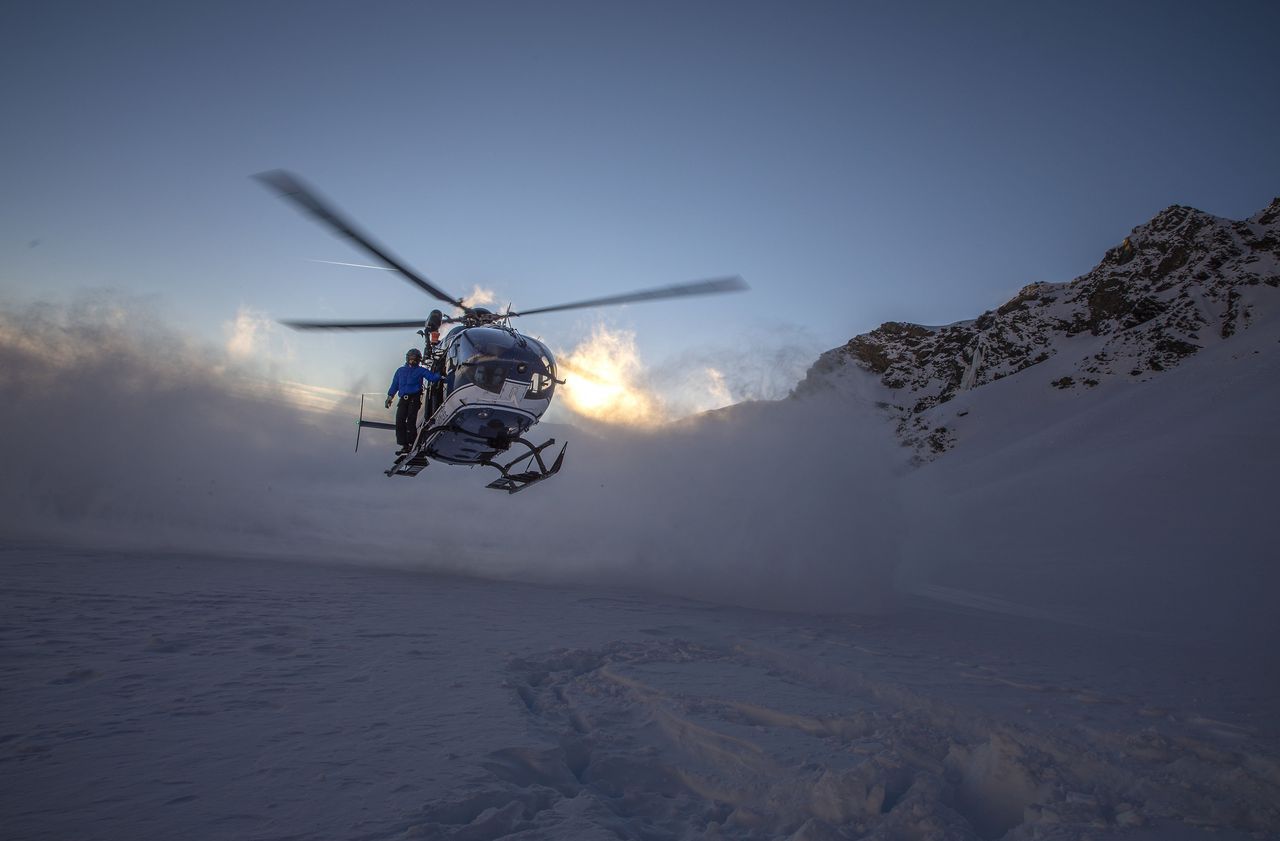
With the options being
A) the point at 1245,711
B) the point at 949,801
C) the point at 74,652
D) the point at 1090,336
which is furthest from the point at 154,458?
the point at 1090,336

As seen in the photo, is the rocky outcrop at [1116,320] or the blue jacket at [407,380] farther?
the rocky outcrop at [1116,320]

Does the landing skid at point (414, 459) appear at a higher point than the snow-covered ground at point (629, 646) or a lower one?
higher

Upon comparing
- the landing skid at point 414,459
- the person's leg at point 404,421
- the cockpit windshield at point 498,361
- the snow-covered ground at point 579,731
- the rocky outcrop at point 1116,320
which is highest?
the rocky outcrop at point 1116,320

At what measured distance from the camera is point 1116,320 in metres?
73.8

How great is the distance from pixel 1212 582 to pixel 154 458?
108 feet

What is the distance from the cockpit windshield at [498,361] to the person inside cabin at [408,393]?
128 centimetres

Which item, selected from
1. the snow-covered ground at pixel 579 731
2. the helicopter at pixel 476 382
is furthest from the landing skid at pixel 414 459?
the snow-covered ground at pixel 579 731

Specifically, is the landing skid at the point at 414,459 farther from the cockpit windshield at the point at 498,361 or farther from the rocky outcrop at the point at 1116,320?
the rocky outcrop at the point at 1116,320

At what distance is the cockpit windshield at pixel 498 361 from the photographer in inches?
486

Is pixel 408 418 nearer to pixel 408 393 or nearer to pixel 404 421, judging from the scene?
pixel 404 421

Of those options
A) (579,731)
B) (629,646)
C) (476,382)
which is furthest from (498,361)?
(579,731)

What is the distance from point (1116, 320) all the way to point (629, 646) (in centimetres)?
8797

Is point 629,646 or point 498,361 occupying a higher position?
point 498,361

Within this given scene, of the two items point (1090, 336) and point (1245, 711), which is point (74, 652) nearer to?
point (1245, 711)
